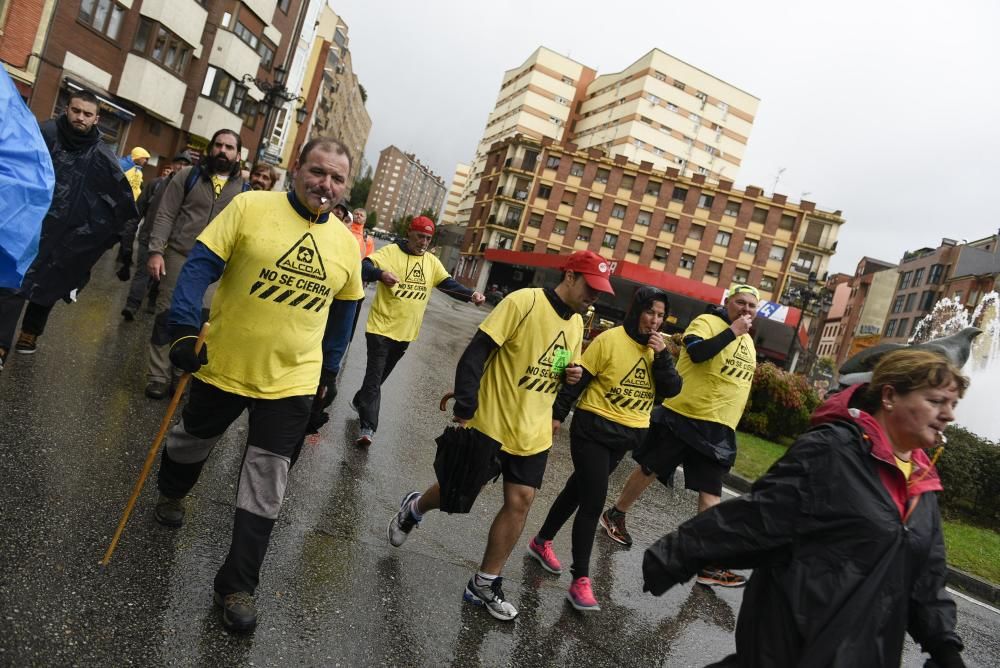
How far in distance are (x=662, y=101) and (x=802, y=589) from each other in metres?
68.0

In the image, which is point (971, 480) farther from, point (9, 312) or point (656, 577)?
point (9, 312)

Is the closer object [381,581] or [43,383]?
[381,581]

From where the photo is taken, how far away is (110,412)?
516 centimetres

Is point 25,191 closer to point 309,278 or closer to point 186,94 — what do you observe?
point 309,278

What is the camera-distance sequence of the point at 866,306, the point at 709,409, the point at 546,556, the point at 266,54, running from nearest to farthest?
the point at 546,556, the point at 709,409, the point at 266,54, the point at 866,306

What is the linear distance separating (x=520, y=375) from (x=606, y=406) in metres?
0.83

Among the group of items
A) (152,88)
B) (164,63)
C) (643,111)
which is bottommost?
(152,88)

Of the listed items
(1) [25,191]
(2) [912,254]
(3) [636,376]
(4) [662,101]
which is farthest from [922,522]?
(2) [912,254]

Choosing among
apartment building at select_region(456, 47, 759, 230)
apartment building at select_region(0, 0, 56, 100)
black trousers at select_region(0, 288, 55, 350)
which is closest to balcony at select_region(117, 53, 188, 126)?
apartment building at select_region(0, 0, 56, 100)

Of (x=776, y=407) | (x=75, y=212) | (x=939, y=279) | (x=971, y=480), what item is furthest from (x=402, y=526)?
(x=939, y=279)

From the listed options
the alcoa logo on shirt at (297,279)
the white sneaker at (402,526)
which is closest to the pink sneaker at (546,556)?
the white sneaker at (402,526)

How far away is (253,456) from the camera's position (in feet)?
10.1

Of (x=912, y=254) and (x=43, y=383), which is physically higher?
(x=912, y=254)

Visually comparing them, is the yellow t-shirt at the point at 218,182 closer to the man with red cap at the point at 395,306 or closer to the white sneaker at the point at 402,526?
the man with red cap at the point at 395,306
